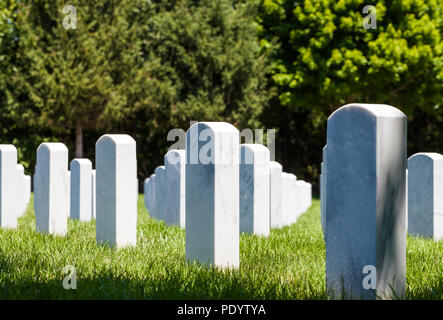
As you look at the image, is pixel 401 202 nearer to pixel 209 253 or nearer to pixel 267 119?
pixel 209 253

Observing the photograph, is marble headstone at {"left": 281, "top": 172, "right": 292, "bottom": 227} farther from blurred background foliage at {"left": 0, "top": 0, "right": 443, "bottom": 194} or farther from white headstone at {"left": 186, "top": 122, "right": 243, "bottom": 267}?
blurred background foliage at {"left": 0, "top": 0, "right": 443, "bottom": 194}

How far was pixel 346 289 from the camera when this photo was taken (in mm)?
3775

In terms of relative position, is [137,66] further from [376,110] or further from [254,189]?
[376,110]

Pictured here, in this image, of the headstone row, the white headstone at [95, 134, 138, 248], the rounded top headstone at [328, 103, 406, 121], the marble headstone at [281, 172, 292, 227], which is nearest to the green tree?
the marble headstone at [281, 172, 292, 227]

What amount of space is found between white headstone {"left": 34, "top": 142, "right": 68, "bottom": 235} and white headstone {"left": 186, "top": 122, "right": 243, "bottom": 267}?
261 centimetres

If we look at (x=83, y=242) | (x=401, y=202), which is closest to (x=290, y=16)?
(x=83, y=242)

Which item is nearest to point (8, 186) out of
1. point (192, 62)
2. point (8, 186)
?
point (8, 186)

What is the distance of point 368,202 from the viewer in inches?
144

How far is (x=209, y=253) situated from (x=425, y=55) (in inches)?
694

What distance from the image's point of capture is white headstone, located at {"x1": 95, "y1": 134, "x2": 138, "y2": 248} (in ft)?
20.0

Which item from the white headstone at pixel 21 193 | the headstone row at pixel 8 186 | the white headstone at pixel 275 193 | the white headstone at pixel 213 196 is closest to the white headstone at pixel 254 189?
the white headstone at pixel 275 193

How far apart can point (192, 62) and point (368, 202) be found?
1798 cm

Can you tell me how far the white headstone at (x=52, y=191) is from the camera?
23.2 ft

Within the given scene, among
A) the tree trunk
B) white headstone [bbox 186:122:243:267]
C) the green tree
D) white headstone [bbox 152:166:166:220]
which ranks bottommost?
white headstone [bbox 186:122:243:267]
